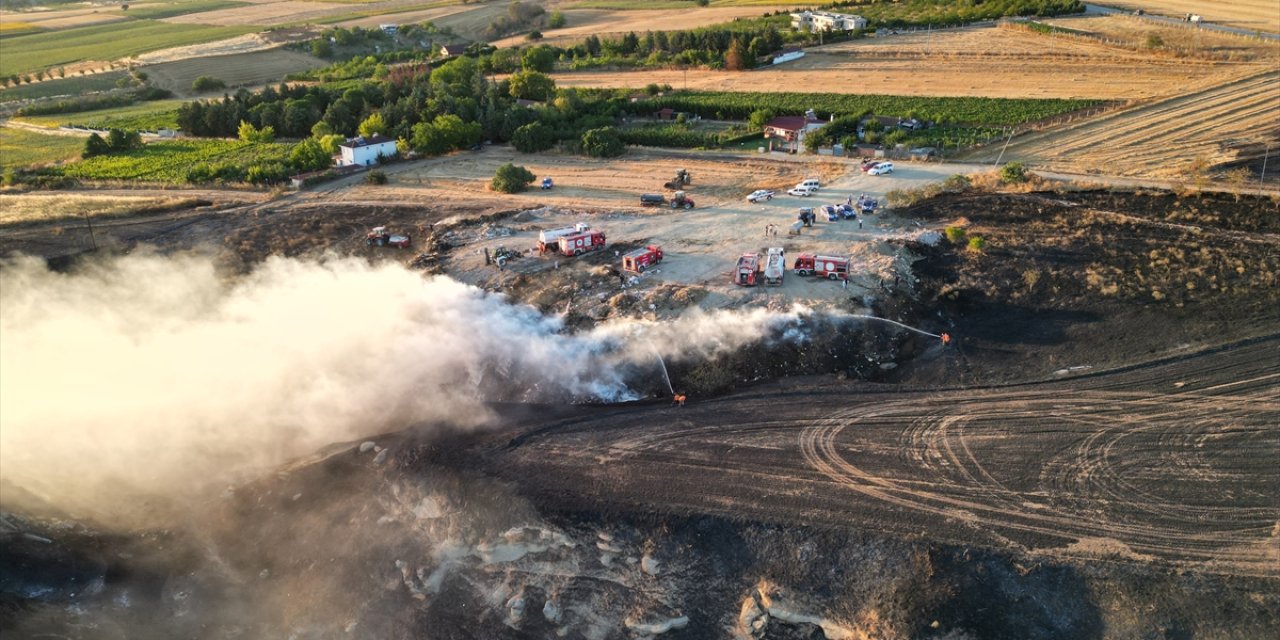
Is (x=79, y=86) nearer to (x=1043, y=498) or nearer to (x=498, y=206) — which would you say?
(x=498, y=206)

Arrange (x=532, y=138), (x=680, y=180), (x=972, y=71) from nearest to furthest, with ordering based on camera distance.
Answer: (x=680, y=180), (x=532, y=138), (x=972, y=71)

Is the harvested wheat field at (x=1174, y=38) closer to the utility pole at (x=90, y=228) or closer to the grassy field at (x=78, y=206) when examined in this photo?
the grassy field at (x=78, y=206)

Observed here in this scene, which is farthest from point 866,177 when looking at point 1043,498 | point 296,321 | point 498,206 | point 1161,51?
point 1161,51

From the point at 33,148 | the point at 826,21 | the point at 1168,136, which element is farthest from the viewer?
the point at 826,21

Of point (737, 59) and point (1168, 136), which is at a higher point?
point (737, 59)

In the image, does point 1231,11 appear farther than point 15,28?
No

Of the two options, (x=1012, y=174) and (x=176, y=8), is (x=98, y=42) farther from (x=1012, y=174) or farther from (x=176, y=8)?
(x=1012, y=174)

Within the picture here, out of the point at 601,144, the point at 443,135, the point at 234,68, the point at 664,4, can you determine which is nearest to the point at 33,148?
the point at 234,68
